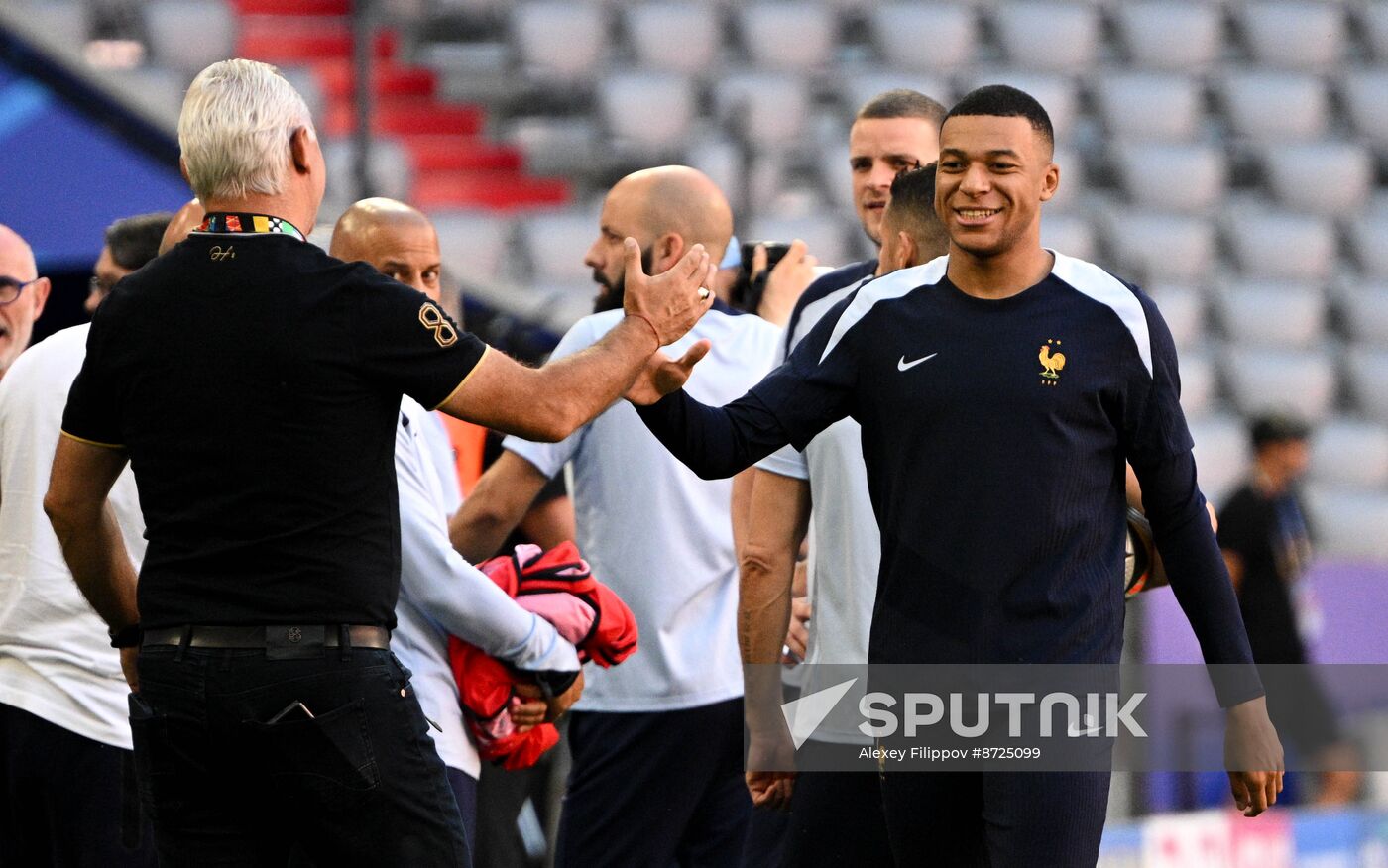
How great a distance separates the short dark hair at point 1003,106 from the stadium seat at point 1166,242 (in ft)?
25.1

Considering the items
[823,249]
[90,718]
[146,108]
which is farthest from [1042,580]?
[823,249]

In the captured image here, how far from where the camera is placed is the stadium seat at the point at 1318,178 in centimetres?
1132

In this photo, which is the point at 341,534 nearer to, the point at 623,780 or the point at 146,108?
the point at 623,780

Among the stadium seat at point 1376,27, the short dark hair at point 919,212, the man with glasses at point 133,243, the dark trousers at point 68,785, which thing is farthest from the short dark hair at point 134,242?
the stadium seat at point 1376,27

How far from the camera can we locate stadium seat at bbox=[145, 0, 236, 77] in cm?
839

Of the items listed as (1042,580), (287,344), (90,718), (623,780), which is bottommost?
(623,780)

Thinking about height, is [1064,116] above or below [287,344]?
above

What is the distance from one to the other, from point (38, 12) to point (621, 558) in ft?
14.2

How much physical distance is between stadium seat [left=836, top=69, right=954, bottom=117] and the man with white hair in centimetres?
787

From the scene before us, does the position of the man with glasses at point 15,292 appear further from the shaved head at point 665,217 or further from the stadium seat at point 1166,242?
the stadium seat at point 1166,242

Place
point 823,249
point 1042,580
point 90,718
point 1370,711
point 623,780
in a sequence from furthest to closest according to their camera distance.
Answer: point 823,249
point 1370,711
point 623,780
point 90,718
point 1042,580

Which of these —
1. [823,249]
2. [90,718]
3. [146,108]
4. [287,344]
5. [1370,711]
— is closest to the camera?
[287,344]

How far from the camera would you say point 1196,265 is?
35.3 feet

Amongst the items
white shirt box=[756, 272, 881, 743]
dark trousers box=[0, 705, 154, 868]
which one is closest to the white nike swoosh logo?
white shirt box=[756, 272, 881, 743]
